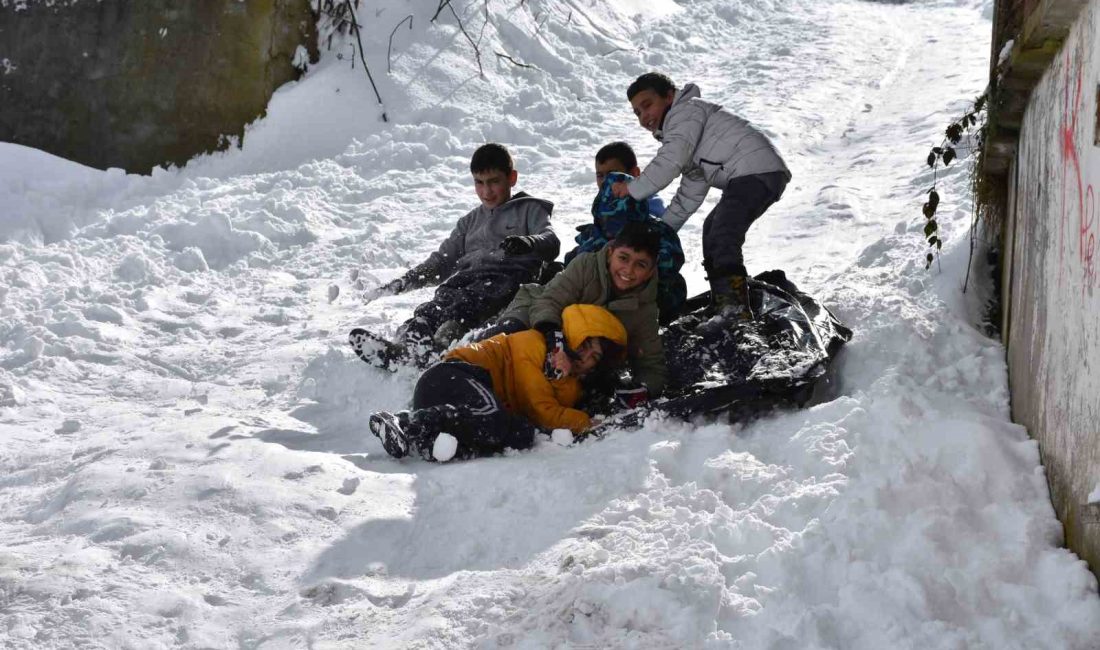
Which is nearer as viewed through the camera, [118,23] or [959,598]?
[959,598]

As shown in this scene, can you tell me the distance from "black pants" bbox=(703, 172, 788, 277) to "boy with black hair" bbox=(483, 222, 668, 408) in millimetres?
472

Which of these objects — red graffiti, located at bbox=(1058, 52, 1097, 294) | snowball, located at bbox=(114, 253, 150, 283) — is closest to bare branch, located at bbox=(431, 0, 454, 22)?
snowball, located at bbox=(114, 253, 150, 283)

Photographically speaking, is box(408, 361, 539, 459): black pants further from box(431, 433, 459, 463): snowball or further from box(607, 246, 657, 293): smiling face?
box(607, 246, 657, 293): smiling face

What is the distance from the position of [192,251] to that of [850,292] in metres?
3.89

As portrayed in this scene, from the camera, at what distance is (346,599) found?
9.73 ft

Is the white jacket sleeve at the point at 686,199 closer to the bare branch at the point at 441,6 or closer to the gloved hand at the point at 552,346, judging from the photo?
the gloved hand at the point at 552,346

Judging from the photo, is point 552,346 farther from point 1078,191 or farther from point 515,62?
point 515,62

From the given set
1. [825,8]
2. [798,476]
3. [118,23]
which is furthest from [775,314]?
[825,8]

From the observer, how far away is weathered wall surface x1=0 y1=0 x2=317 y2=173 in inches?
329

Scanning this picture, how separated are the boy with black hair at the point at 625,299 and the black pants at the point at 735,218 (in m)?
0.47

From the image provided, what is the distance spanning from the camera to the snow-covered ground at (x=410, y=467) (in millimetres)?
2777

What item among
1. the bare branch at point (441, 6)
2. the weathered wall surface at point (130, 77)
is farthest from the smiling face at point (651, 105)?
the bare branch at point (441, 6)

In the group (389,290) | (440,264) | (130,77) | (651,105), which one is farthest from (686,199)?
(130,77)

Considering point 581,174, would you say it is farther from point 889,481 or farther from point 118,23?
point 889,481
